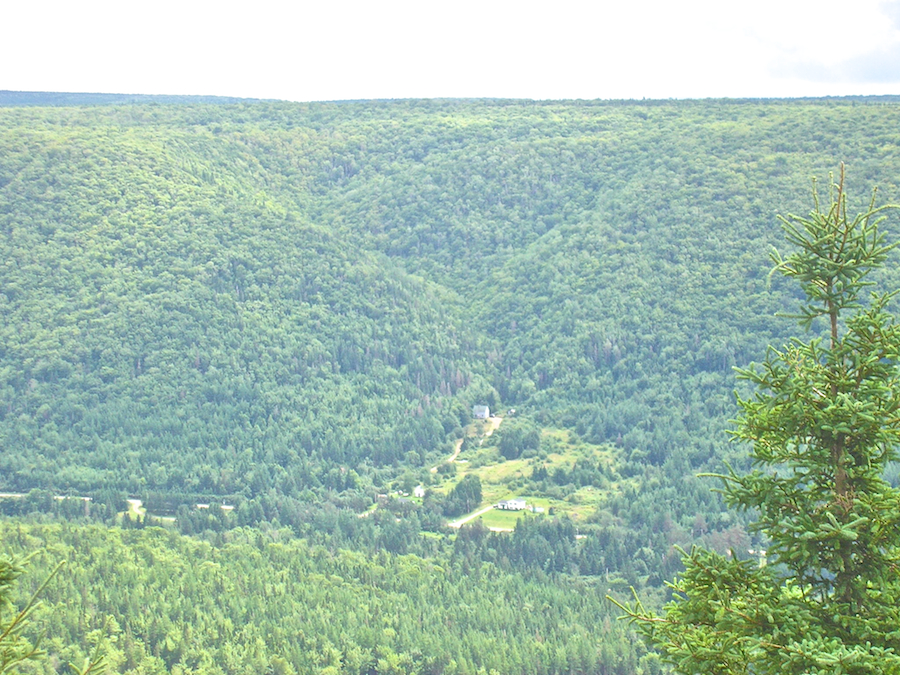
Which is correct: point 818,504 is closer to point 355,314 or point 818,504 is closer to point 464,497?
point 464,497

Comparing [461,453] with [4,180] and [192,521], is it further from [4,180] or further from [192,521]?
[4,180]

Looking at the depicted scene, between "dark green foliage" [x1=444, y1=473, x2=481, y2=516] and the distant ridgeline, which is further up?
the distant ridgeline

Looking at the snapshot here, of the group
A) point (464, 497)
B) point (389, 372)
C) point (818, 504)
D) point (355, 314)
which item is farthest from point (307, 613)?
point (355, 314)

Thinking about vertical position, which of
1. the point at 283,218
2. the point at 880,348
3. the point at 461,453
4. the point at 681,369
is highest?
the point at 880,348

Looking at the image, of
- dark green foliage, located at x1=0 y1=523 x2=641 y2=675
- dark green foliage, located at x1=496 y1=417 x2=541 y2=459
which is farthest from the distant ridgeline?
dark green foliage, located at x1=0 y1=523 x2=641 y2=675

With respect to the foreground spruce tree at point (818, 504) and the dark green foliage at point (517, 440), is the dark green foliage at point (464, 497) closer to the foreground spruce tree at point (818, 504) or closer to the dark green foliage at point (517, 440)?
the dark green foliage at point (517, 440)

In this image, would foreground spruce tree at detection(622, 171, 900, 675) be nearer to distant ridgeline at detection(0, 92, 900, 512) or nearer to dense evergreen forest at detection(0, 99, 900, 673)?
dense evergreen forest at detection(0, 99, 900, 673)

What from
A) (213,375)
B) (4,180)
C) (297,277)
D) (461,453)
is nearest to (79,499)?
(213,375)
